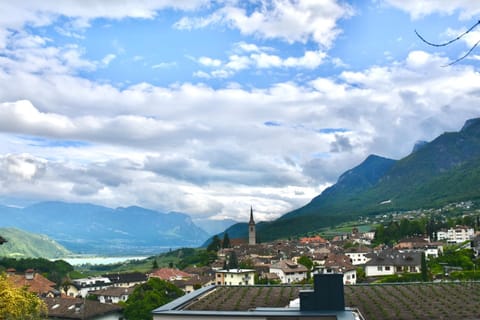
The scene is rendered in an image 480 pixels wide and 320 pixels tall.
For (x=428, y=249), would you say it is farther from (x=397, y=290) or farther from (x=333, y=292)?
(x=333, y=292)

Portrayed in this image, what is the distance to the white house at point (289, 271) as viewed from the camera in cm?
7425

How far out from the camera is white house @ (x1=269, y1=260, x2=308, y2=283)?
7425cm

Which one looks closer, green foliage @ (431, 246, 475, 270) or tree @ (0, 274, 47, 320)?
tree @ (0, 274, 47, 320)

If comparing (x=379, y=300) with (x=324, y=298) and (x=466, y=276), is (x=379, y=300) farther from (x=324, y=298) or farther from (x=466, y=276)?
(x=466, y=276)

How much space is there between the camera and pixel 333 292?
15.8 m

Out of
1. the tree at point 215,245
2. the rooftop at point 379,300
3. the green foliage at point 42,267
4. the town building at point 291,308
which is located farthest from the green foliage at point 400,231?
the town building at point 291,308

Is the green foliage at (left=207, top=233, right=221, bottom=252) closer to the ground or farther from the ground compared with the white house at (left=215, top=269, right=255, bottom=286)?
farther from the ground

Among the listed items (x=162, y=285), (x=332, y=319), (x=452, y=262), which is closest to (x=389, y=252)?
(x=452, y=262)

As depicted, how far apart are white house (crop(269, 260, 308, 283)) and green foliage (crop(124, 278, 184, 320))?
963 inches

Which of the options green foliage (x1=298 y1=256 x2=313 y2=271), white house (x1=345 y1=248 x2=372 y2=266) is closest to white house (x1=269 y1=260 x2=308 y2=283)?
green foliage (x1=298 y1=256 x2=313 y2=271)

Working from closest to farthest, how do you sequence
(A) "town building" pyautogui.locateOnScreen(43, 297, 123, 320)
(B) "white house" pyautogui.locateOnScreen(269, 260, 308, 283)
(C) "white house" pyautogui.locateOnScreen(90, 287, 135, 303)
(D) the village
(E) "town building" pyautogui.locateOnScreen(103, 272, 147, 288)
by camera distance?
(A) "town building" pyautogui.locateOnScreen(43, 297, 123, 320) → (D) the village → (C) "white house" pyautogui.locateOnScreen(90, 287, 135, 303) → (B) "white house" pyautogui.locateOnScreen(269, 260, 308, 283) → (E) "town building" pyautogui.locateOnScreen(103, 272, 147, 288)

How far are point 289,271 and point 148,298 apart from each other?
107 ft

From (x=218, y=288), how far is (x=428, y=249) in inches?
2906

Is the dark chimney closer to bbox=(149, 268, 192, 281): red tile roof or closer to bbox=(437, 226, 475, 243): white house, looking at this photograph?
bbox=(149, 268, 192, 281): red tile roof
